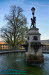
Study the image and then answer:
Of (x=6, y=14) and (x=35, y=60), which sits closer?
(x=35, y=60)

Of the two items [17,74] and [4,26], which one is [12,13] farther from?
[17,74]

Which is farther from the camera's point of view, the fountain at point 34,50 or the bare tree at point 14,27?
the bare tree at point 14,27

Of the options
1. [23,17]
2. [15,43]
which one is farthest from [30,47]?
[23,17]

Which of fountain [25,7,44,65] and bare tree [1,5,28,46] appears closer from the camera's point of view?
fountain [25,7,44,65]

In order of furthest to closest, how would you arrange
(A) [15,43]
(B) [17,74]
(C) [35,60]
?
(A) [15,43]
(C) [35,60]
(B) [17,74]

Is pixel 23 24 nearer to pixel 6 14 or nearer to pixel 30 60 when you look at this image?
pixel 6 14

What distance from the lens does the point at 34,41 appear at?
29.0 feet

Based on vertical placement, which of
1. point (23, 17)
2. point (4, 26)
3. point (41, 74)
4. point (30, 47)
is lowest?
point (41, 74)

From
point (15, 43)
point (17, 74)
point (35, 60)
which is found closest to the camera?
point (17, 74)

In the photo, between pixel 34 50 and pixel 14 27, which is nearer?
pixel 34 50

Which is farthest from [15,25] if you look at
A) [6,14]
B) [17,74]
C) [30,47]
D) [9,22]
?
[17,74]

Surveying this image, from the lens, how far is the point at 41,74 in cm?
582

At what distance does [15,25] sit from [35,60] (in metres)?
13.7

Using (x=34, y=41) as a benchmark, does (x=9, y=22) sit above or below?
above
